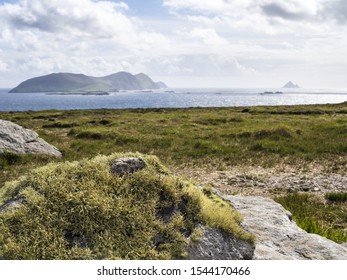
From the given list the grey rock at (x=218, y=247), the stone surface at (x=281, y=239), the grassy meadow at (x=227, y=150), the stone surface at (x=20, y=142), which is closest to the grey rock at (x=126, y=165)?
the grey rock at (x=218, y=247)

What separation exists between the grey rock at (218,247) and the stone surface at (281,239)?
303 mm

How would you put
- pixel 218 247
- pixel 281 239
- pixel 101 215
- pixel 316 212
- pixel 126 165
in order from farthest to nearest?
pixel 316 212
pixel 281 239
pixel 126 165
pixel 218 247
pixel 101 215

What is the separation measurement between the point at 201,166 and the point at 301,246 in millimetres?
14203

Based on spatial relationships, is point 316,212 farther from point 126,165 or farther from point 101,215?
point 101,215

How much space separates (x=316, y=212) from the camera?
12039 millimetres

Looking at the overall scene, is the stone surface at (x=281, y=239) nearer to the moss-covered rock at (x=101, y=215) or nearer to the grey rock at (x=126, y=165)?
the moss-covered rock at (x=101, y=215)

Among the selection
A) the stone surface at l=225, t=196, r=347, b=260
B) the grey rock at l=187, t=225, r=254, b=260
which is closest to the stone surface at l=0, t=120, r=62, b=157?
the stone surface at l=225, t=196, r=347, b=260

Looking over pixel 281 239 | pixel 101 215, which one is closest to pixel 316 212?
pixel 281 239

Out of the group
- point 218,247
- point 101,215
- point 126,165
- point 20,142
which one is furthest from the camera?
point 20,142

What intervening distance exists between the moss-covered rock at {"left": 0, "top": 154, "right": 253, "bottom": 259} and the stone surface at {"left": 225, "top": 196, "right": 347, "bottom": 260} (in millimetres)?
765

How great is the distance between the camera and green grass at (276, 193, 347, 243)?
10406 mm

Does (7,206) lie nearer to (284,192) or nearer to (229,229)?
(229,229)

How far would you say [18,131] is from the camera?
24.5 metres

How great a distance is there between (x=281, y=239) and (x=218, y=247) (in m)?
1.98
